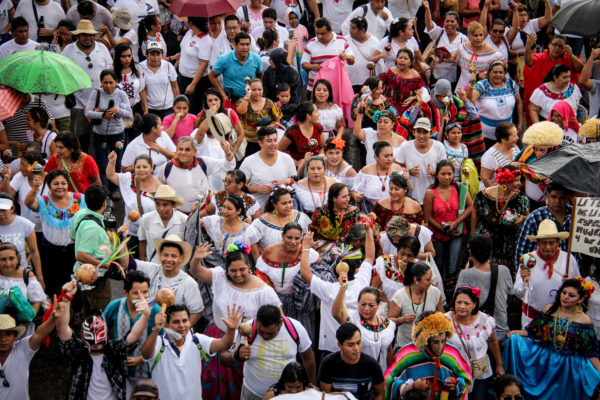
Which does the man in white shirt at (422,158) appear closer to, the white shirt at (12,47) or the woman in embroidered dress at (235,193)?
the woman in embroidered dress at (235,193)

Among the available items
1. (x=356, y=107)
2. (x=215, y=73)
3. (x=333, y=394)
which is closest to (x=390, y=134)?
(x=356, y=107)

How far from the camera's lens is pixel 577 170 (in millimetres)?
7582

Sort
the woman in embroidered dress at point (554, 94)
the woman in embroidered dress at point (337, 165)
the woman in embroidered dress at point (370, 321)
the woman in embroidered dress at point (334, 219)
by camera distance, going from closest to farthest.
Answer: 1. the woman in embroidered dress at point (370, 321)
2. the woman in embroidered dress at point (334, 219)
3. the woman in embroidered dress at point (337, 165)
4. the woman in embroidered dress at point (554, 94)

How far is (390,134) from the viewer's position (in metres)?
9.65

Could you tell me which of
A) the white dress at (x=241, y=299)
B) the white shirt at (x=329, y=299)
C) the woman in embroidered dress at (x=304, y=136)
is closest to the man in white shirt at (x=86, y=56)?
the woman in embroidered dress at (x=304, y=136)

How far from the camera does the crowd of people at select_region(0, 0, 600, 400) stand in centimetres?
633

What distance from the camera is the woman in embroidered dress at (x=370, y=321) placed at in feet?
21.5

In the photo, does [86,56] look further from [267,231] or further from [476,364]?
[476,364]

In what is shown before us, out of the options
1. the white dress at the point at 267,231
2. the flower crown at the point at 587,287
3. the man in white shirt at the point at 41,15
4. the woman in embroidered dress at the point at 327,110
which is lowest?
the flower crown at the point at 587,287

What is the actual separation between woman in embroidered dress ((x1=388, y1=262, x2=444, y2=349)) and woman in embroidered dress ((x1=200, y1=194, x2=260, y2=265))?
4.99 feet

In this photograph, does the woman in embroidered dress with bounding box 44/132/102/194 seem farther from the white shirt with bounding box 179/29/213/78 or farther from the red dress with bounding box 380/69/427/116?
the red dress with bounding box 380/69/427/116

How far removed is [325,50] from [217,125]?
9.47ft

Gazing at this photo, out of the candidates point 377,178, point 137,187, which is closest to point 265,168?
point 377,178

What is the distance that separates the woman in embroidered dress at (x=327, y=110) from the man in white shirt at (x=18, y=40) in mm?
4004
